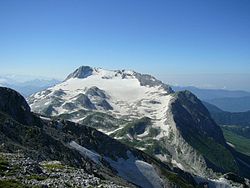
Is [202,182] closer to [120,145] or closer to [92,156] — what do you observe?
[120,145]

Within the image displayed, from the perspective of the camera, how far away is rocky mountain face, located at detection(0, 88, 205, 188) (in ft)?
155

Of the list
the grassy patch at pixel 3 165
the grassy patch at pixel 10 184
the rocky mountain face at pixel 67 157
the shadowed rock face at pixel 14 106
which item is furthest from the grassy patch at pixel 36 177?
the shadowed rock face at pixel 14 106

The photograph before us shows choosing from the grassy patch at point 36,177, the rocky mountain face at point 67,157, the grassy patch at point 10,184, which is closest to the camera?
the grassy patch at point 10,184

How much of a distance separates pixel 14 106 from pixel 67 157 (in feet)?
133

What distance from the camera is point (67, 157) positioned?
4072 inches

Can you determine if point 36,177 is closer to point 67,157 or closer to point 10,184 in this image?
point 10,184

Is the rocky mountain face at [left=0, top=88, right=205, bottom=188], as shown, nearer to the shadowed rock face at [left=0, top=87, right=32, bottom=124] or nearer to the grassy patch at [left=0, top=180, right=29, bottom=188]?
the shadowed rock face at [left=0, top=87, right=32, bottom=124]

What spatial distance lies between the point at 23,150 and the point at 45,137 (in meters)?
33.1

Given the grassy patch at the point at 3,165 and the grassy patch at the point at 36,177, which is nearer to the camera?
the grassy patch at the point at 36,177

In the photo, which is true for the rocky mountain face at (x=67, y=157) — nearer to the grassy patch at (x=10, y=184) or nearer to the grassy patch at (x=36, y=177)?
the grassy patch at (x=36, y=177)

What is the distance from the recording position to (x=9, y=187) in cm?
3622

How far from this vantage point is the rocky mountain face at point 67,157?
47094mm

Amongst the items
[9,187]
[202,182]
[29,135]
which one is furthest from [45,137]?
[202,182]

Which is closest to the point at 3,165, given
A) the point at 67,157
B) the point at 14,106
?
the point at 67,157
